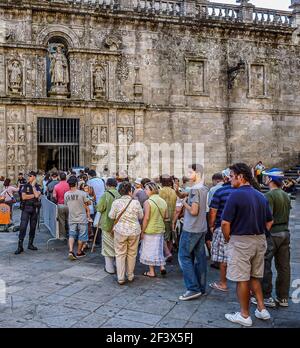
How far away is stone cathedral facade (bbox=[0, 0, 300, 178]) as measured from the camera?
1717 centimetres

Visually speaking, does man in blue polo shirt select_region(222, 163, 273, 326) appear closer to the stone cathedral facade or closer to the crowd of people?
the crowd of people

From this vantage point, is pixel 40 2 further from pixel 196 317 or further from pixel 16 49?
pixel 196 317

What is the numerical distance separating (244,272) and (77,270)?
3.71 metres

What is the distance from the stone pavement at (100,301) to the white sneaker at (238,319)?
0.08 m

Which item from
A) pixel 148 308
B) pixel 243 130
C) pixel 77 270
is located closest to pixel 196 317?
pixel 148 308

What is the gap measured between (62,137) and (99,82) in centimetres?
304

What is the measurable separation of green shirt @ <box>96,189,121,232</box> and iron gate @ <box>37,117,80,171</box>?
10772 millimetres

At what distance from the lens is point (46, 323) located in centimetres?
509

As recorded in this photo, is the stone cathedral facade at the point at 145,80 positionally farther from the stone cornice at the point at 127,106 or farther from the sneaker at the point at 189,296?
the sneaker at the point at 189,296

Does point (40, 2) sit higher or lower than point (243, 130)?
higher

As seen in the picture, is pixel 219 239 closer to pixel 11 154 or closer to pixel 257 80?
pixel 11 154

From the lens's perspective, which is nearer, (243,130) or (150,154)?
(150,154)

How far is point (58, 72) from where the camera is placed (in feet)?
57.4

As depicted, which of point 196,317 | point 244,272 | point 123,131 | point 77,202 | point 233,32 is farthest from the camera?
point 233,32
